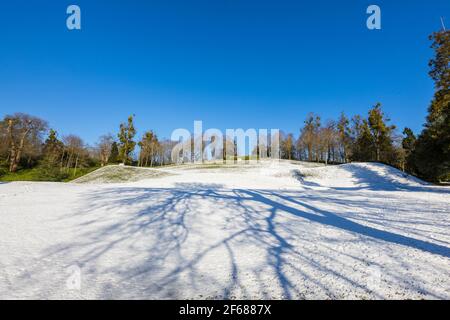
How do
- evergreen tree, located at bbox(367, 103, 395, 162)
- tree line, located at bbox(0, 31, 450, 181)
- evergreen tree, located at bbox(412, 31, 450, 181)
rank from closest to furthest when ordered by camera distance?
evergreen tree, located at bbox(412, 31, 450, 181) < tree line, located at bbox(0, 31, 450, 181) < evergreen tree, located at bbox(367, 103, 395, 162)

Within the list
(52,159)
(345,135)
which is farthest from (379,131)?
(52,159)

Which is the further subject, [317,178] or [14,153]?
[14,153]

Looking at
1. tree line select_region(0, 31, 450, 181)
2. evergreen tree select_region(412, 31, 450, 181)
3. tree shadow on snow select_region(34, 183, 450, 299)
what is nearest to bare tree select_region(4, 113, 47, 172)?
tree line select_region(0, 31, 450, 181)

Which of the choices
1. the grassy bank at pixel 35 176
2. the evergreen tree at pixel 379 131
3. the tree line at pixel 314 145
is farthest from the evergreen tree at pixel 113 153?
the evergreen tree at pixel 379 131

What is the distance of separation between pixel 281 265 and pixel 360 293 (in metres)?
1.25

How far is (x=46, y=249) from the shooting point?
4.42m

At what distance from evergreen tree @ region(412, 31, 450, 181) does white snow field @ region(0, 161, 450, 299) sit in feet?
34.3

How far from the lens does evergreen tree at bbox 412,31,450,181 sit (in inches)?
511

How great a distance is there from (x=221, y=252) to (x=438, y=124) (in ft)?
93.5

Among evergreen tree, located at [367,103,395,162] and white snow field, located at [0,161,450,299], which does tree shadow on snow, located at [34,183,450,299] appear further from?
evergreen tree, located at [367,103,395,162]

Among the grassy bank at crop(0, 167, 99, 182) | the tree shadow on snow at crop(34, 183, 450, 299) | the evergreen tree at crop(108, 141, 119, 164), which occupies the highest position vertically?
the evergreen tree at crop(108, 141, 119, 164)
